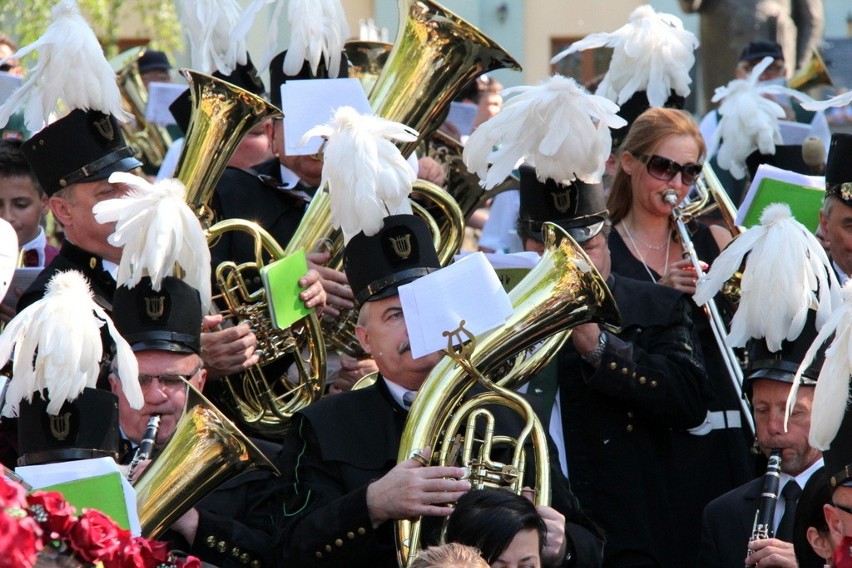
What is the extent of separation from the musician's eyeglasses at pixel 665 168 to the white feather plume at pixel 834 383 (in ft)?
8.88

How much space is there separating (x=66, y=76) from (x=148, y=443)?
1615mm

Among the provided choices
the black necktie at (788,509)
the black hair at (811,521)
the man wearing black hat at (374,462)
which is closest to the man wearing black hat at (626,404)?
the black necktie at (788,509)

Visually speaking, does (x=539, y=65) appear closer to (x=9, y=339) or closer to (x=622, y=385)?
(x=622, y=385)

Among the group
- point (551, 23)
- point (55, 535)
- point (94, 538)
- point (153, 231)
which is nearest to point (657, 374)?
point (153, 231)

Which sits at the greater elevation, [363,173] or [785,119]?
[363,173]

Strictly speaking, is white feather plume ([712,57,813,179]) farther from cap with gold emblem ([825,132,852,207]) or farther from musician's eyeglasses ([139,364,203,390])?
musician's eyeglasses ([139,364,203,390])

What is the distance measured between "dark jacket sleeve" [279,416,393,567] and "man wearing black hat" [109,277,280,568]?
0.63ft

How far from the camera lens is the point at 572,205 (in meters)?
6.62

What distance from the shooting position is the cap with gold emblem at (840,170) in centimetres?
653

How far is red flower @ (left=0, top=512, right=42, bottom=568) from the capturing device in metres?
3.14

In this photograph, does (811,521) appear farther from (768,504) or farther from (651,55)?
(651,55)

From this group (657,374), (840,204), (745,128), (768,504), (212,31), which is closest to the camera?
(768,504)

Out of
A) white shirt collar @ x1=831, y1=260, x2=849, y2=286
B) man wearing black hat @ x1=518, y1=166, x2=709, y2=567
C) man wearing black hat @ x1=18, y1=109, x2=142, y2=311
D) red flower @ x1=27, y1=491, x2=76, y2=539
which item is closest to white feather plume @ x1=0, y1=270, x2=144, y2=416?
man wearing black hat @ x1=18, y1=109, x2=142, y2=311

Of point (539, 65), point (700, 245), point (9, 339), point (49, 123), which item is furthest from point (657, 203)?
point (539, 65)
